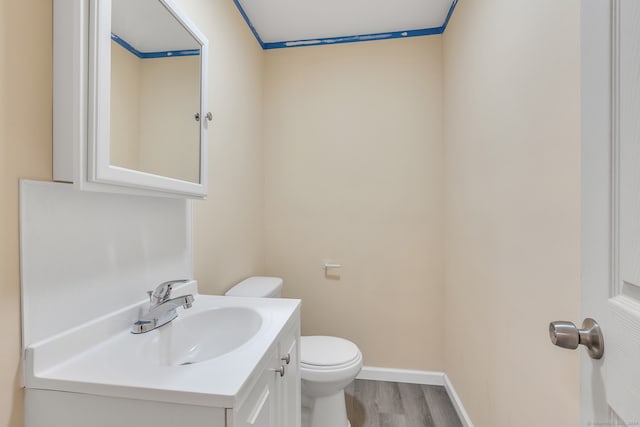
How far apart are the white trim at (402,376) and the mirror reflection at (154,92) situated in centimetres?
179

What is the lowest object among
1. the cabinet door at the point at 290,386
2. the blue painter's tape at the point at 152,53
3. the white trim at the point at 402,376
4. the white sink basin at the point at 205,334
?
the white trim at the point at 402,376

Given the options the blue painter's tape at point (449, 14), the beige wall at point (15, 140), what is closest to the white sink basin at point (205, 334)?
the beige wall at point (15, 140)

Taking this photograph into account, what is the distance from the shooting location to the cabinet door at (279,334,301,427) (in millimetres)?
Result: 1006

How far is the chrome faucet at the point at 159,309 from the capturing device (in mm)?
932

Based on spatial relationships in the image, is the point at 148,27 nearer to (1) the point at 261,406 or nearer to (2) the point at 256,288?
(1) the point at 261,406

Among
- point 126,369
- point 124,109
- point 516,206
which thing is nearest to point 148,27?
point 124,109

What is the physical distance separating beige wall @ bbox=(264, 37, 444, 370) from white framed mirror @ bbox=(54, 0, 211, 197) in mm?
1052

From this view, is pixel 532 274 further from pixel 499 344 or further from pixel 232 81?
pixel 232 81

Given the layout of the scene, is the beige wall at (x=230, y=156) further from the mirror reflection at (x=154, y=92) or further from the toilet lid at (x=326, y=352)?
the toilet lid at (x=326, y=352)

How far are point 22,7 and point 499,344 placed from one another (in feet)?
6.06

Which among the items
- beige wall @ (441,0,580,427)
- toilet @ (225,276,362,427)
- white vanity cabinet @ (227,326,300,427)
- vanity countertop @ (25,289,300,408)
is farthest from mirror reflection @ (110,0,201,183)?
beige wall @ (441,0,580,427)

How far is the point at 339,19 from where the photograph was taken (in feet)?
6.55

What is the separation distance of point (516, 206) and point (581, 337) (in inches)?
28.2

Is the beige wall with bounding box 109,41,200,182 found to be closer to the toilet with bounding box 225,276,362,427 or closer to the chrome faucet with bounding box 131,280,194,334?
the chrome faucet with bounding box 131,280,194,334
